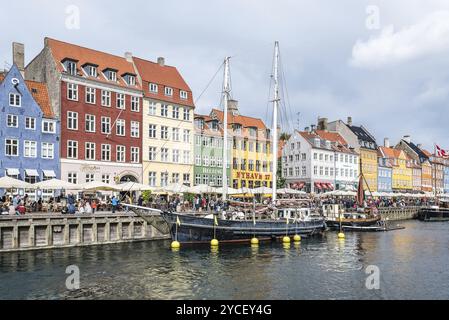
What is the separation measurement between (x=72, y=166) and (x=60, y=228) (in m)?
18.2

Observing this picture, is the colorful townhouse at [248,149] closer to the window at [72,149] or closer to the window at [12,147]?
the window at [72,149]

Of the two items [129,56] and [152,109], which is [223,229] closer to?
[152,109]

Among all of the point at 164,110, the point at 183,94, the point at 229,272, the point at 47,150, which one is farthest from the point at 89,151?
the point at 229,272

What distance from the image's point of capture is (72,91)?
53938 millimetres

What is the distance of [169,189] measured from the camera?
44.9m

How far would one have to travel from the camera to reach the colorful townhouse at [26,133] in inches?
1914

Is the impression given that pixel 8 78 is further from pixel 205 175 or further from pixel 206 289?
pixel 206 289

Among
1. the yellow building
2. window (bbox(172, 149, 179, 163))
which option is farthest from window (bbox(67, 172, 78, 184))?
the yellow building

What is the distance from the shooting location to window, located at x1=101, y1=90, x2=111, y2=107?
187 feet

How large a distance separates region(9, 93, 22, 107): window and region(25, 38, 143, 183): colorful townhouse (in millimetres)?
4067

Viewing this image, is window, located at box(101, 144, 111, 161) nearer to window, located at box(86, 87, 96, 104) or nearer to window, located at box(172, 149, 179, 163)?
window, located at box(86, 87, 96, 104)

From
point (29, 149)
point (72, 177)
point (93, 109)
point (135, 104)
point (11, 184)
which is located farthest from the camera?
point (135, 104)

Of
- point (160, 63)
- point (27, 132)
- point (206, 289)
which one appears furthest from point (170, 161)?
point (206, 289)

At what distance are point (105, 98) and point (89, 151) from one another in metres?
6.85
